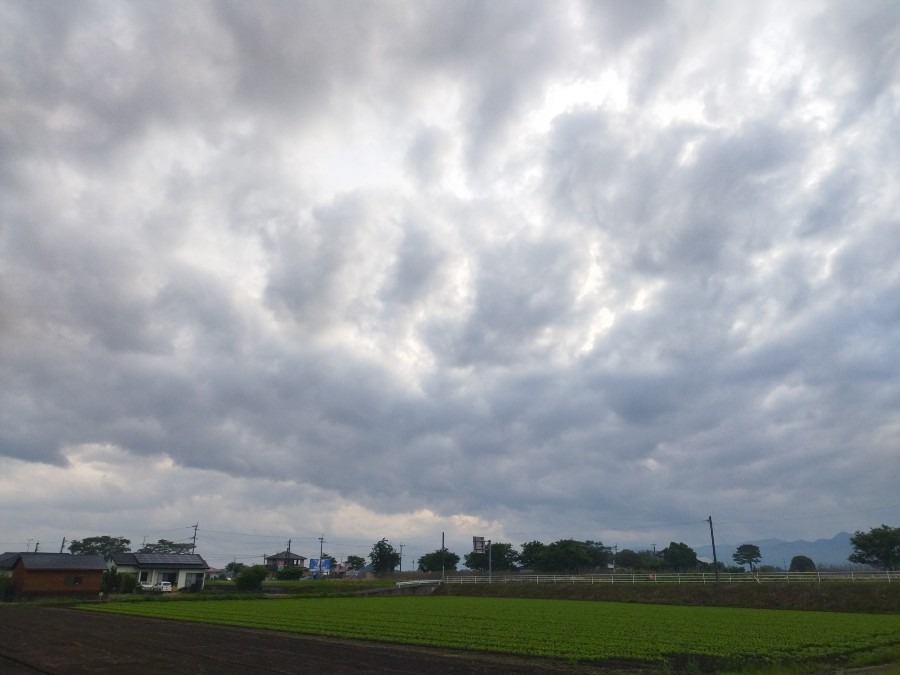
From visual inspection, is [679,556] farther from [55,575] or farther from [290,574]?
[55,575]

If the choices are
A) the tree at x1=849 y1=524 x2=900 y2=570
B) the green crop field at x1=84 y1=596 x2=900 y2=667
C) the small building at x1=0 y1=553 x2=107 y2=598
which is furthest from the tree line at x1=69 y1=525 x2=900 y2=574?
the green crop field at x1=84 y1=596 x2=900 y2=667

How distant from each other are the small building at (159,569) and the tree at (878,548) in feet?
314

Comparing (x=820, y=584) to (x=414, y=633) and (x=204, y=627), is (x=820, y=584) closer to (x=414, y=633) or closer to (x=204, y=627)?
(x=414, y=633)

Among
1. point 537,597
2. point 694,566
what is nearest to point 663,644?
point 537,597

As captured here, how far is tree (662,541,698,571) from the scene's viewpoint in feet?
431

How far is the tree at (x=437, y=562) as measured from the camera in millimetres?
131750

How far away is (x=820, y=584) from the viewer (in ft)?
170

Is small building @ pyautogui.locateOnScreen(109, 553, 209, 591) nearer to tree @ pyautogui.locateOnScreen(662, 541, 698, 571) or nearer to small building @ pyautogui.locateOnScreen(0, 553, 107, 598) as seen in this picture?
small building @ pyautogui.locateOnScreen(0, 553, 107, 598)

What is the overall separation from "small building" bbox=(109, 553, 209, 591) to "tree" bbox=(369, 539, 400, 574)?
53306 mm

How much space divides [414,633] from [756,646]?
16.0 m

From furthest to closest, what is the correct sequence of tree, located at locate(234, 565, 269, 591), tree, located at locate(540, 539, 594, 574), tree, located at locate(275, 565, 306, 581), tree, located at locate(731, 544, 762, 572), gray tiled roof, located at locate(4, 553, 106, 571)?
tree, located at locate(731, 544, 762, 572) < tree, located at locate(540, 539, 594, 574) < tree, located at locate(275, 565, 306, 581) < tree, located at locate(234, 565, 269, 591) < gray tiled roof, located at locate(4, 553, 106, 571)

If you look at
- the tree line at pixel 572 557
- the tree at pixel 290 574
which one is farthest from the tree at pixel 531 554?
the tree at pixel 290 574

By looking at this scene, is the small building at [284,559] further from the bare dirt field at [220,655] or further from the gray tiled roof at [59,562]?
the bare dirt field at [220,655]

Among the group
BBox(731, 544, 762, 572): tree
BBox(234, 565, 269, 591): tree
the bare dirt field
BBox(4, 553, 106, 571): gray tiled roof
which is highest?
BBox(731, 544, 762, 572): tree
